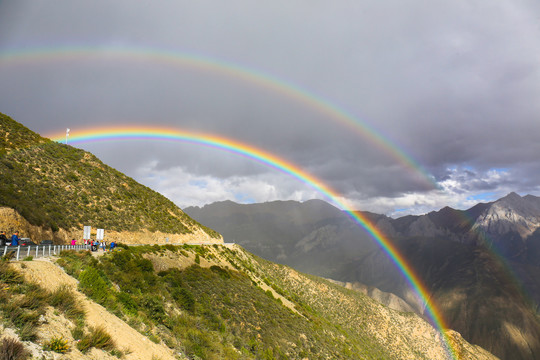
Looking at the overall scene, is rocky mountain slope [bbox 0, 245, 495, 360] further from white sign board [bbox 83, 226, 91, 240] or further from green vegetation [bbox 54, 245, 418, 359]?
white sign board [bbox 83, 226, 91, 240]

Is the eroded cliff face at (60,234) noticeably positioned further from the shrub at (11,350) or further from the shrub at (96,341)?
the shrub at (11,350)

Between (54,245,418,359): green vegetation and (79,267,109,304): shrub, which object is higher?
(79,267,109,304): shrub

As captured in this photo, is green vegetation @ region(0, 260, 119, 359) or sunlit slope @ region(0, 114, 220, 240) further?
sunlit slope @ region(0, 114, 220, 240)

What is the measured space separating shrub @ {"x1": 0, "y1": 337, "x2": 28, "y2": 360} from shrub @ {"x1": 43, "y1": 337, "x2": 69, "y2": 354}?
3.22 feet

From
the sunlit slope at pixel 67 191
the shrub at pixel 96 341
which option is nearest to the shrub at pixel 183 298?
the shrub at pixel 96 341

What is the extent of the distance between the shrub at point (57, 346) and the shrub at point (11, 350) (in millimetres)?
982

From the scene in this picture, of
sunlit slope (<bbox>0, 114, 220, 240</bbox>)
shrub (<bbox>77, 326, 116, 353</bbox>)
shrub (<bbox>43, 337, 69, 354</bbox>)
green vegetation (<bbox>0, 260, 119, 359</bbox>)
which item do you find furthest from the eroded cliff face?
shrub (<bbox>43, 337, 69, 354</bbox>)

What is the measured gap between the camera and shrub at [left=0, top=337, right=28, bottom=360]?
6885mm

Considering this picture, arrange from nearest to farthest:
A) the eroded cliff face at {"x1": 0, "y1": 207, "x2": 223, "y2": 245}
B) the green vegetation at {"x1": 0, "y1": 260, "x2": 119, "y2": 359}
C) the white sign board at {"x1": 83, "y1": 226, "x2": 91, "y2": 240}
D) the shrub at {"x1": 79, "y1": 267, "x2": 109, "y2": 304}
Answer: the green vegetation at {"x1": 0, "y1": 260, "x2": 119, "y2": 359} < the shrub at {"x1": 79, "y1": 267, "x2": 109, "y2": 304} < the eroded cliff face at {"x1": 0, "y1": 207, "x2": 223, "y2": 245} < the white sign board at {"x1": 83, "y1": 226, "x2": 91, "y2": 240}

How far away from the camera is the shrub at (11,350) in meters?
6.88

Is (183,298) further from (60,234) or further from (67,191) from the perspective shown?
(67,191)

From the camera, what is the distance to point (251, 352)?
2223 centimetres

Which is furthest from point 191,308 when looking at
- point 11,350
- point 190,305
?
point 11,350

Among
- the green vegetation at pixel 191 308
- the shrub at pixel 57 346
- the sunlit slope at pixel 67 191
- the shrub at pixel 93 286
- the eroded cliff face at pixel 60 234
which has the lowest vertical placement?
the green vegetation at pixel 191 308
